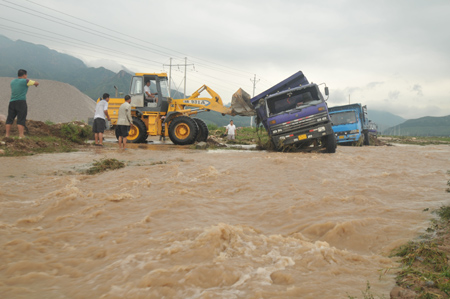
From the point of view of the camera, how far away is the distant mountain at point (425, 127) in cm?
16062

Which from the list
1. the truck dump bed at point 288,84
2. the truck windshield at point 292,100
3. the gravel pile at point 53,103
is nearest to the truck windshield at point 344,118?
the truck dump bed at point 288,84

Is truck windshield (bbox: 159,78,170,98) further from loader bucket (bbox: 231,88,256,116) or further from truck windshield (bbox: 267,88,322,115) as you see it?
truck windshield (bbox: 267,88,322,115)

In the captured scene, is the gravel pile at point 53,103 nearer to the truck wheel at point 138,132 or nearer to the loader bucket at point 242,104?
the truck wheel at point 138,132

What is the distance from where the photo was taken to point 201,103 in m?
14.3

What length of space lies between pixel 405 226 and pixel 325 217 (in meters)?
0.79

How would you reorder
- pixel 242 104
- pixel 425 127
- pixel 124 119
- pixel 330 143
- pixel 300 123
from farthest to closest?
pixel 425 127
pixel 242 104
pixel 330 143
pixel 300 123
pixel 124 119

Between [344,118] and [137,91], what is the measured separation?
10235 millimetres

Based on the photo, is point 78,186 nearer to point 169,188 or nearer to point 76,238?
point 169,188

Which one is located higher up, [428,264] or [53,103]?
[53,103]

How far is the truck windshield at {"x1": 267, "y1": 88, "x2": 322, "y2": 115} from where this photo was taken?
457 inches

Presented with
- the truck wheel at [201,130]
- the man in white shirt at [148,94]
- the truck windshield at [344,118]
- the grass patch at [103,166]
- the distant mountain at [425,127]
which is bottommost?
the grass patch at [103,166]

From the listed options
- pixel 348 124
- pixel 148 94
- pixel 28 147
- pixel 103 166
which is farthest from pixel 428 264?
pixel 348 124

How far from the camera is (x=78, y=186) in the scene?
17.0ft

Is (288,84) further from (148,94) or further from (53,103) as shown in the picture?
(53,103)
